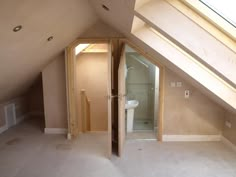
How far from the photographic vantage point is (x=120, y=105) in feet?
10.6

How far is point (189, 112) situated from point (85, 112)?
2.35 meters

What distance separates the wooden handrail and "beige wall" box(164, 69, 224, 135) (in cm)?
184

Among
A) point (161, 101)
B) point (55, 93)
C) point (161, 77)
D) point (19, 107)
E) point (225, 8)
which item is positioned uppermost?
point (225, 8)

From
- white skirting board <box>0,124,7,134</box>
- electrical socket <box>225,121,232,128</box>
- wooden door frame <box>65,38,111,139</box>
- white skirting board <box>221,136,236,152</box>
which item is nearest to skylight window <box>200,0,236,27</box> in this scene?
wooden door frame <box>65,38,111,139</box>

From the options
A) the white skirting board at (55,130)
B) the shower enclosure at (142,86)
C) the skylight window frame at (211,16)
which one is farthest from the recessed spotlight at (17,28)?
the shower enclosure at (142,86)

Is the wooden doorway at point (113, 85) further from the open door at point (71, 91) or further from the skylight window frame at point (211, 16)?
the skylight window frame at point (211, 16)

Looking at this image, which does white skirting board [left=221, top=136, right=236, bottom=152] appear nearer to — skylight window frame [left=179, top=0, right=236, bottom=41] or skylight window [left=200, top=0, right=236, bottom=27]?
skylight window frame [left=179, top=0, right=236, bottom=41]

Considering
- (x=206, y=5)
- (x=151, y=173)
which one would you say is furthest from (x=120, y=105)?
(x=206, y=5)

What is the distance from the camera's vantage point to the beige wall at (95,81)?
4969 millimetres

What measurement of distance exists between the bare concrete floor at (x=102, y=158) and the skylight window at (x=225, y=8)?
2.05m

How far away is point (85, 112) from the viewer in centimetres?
496

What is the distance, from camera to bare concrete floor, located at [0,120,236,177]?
290 cm

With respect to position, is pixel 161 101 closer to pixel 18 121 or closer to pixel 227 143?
pixel 227 143

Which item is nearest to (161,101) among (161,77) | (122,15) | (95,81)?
(161,77)
